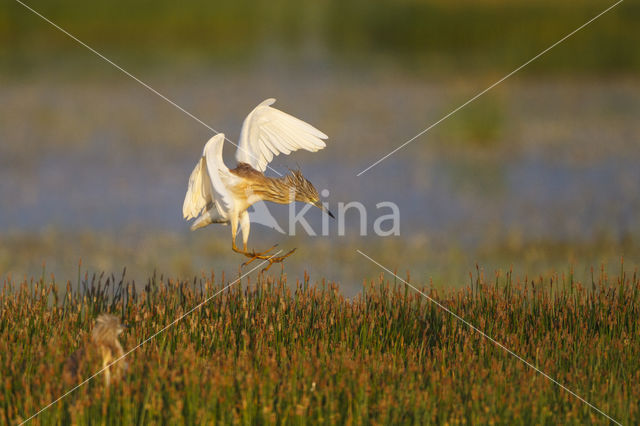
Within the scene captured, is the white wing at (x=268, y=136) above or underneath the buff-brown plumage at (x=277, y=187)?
above

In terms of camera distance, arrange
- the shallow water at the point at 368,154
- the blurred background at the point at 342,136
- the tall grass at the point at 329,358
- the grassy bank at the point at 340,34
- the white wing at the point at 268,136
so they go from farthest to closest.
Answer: the grassy bank at the point at 340,34 → the shallow water at the point at 368,154 → the blurred background at the point at 342,136 → the white wing at the point at 268,136 → the tall grass at the point at 329,358

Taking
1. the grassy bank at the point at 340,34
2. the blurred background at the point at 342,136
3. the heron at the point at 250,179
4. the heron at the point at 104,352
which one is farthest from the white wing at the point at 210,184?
the grassy bank at the point at 340,34

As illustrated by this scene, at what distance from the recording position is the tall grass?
5.36 m

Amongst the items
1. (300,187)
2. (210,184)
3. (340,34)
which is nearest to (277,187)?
(300,187)

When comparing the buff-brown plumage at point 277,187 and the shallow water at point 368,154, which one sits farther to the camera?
the shallow water at point 368,154

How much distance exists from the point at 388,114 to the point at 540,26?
14593 millimetres

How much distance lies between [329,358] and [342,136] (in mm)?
11532

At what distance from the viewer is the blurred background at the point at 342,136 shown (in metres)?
11.6

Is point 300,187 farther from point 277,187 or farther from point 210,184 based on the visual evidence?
point 210,184

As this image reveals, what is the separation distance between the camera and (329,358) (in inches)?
234

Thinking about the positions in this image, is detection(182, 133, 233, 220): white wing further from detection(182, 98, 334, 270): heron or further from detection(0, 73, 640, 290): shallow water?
detection(0, 73, 640, 290): shallow water

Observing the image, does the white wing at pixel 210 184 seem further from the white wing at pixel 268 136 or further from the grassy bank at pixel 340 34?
the grassy bank at pixel 340 34

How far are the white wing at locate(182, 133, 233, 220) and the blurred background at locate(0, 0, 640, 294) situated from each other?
3.42 feet

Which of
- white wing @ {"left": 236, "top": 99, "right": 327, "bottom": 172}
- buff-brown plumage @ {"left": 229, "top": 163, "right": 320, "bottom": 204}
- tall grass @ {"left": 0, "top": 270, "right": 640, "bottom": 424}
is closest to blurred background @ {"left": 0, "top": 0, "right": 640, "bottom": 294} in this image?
white wing @ {"left": 236, "top": 99, "right": 327, "bottom": 172}
